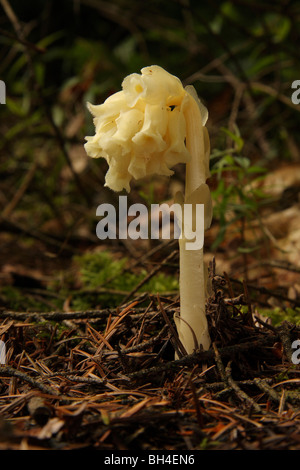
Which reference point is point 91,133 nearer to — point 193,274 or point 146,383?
point 193,274

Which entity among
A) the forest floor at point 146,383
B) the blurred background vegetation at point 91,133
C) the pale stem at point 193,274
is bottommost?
the forest floor at point 146,383

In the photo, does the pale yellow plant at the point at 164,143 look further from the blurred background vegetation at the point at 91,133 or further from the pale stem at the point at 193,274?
the blurred background vegetation at the point at 91,133

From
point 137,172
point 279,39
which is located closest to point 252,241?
point 137,172

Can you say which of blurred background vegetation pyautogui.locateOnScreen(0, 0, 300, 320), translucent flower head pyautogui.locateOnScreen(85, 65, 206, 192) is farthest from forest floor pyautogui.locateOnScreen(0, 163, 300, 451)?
blurred background vegetation pyautogui.locateOnScreen(0, 0, 300, 320)

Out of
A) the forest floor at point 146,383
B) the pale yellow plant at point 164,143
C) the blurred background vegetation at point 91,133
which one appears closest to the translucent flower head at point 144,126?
the pale yellow plant at point 164,143

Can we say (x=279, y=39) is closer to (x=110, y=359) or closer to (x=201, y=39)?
(x=201, y=39)

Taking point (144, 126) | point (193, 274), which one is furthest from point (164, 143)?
point (193, 274)

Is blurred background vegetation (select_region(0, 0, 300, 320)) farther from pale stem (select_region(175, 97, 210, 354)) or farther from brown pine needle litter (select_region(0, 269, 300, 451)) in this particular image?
pale stem (select_region(175, 97, 210, 354))
